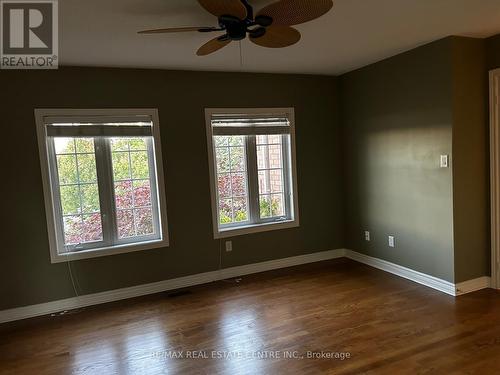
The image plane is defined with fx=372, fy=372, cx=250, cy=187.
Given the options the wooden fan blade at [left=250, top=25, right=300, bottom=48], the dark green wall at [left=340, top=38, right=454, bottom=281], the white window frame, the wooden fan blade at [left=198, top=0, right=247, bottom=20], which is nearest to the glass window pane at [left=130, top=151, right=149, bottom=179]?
the wooden fan blade at [left=250, top=25, right=300, bottom=48]

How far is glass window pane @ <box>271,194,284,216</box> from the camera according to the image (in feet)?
15.0

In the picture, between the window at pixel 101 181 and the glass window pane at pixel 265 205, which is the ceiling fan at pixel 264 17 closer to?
the window at pixel 101 181

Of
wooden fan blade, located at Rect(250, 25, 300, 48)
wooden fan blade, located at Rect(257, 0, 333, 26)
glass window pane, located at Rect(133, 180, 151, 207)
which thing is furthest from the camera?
→ glass window pane, located at Rect(133, 180, 151, 207)

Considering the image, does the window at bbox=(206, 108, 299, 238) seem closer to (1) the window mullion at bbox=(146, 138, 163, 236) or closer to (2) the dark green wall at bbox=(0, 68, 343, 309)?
(2) the dark green wall at bbox=(0, 68, 343, 309)

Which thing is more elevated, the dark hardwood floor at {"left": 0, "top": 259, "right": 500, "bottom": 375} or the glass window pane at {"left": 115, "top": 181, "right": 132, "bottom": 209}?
the glass window pane at {"left": 115, "top": 181, "right": 132, "bottom": 209}

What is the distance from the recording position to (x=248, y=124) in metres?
4.27

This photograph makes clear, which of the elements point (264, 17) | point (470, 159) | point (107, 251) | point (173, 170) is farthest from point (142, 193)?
point (470, 159)

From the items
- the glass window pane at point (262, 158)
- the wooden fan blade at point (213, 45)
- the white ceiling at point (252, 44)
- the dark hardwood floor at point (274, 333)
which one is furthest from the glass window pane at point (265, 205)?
the wooden fan blade at point (213, 45)

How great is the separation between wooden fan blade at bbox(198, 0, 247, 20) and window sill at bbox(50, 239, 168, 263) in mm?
2593

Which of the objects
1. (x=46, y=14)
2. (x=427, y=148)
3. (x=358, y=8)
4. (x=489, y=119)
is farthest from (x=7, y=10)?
(x=489, y=119)

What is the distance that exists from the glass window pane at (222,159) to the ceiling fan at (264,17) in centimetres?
185

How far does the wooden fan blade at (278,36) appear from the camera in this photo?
220cm

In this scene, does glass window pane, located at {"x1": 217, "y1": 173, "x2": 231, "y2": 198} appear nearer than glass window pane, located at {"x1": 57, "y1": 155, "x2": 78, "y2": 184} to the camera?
No

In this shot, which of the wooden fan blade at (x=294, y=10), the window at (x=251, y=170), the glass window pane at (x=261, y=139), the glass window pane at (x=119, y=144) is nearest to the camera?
the wooden fan blade at (x=294, y=10)
